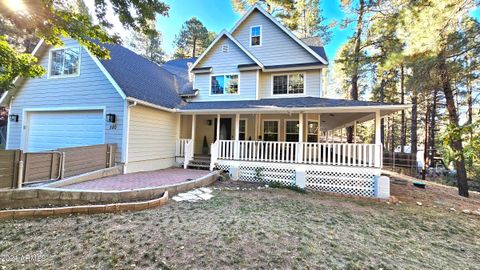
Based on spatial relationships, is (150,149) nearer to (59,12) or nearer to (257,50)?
(59,12)

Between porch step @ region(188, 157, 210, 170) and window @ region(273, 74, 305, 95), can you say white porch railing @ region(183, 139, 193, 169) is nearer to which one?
porch step @ region(188, 157, 210, 170)

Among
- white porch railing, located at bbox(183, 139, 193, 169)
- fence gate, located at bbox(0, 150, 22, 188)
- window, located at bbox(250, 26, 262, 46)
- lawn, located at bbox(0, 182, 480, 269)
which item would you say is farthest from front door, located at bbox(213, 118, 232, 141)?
fence gate, located at bbox(0, 150, 22, 188)

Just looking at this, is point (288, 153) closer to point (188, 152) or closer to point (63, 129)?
point (188, 152)

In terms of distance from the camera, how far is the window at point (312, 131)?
11078 millimetres

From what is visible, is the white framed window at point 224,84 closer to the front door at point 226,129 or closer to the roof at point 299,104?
the roof at point 299,104

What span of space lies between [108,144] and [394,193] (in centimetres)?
1103

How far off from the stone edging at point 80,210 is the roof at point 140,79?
4.63m

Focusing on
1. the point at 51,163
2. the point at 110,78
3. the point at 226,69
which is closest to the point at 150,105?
the point at 110,78

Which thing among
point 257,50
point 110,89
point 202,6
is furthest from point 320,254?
point 202,6

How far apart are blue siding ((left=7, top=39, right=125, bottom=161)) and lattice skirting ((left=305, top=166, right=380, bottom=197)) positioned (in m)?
7.52

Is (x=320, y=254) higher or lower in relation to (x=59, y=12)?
lower

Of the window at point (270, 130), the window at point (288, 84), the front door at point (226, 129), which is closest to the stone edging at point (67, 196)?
the front door at point (226, 129)

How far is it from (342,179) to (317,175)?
2.94 ft

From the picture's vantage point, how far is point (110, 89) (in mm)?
8648
